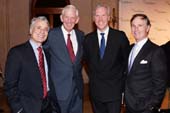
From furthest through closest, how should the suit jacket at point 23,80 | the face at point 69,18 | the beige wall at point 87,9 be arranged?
the beige wall at point 87,9, the face at point 69,18, the suit jacket at point 23,80

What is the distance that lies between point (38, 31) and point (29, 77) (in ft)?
1.31

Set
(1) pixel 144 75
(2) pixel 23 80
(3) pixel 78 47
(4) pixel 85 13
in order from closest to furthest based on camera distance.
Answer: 1. (2) pixel 23 80
2. (1) pixel 144 75
3. (3) pixel 78 47
4. (4) pixel 85 13

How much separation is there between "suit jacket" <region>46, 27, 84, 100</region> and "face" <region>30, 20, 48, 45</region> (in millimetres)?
445

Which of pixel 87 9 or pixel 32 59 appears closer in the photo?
pixel 32 59

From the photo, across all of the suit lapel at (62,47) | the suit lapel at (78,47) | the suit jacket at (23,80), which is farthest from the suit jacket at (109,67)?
the suit jacket at (23,80)

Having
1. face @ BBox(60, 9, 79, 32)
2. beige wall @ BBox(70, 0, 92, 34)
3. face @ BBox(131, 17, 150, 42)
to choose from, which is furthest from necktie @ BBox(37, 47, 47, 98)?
beige wall @ BBox(70, 0, 92, 34)

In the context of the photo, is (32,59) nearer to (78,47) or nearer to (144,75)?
(78,47)

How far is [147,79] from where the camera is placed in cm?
301

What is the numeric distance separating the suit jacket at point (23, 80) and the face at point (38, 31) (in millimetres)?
84

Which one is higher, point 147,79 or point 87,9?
point 87,9

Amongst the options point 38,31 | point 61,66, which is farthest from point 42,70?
point 61,66

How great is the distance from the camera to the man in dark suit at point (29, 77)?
9.34 ft

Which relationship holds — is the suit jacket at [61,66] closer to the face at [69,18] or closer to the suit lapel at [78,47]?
the suit lapel at [78,47]

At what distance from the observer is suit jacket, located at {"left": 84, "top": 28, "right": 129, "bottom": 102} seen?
346 centimetres
